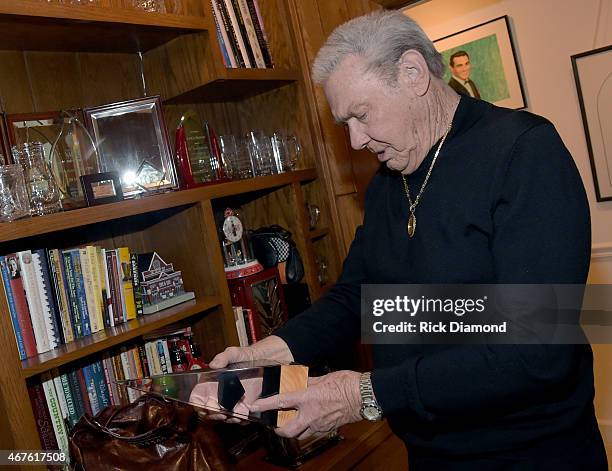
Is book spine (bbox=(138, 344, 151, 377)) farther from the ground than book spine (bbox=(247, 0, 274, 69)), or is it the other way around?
book spine (bbox=(247, 0, 274, 69))

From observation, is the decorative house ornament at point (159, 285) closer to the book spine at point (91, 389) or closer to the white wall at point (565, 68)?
the book spine at point (91, 389)

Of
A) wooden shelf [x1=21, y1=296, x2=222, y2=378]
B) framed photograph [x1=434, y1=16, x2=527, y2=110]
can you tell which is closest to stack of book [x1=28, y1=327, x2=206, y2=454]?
wooden shelf [x1=21, y1=296, x2=222, y2=378]

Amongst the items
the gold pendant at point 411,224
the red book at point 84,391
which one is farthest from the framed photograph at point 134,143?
the gold pendant at point 411,224

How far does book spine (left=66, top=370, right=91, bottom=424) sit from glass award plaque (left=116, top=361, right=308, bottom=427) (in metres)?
0.40

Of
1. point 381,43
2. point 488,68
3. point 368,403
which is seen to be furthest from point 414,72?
point 488,68

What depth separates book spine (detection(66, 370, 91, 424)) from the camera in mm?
1661

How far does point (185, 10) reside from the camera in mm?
2012

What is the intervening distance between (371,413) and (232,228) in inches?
43.7

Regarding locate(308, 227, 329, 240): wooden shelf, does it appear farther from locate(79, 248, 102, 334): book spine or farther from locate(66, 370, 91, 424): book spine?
locate(66, 370, 91, 424): book spine

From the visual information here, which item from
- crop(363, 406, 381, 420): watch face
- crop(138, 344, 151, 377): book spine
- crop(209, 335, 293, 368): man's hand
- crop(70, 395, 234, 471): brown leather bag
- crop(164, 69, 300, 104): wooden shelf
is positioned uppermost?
crop(164, 69, 300, 104): wooden shelf

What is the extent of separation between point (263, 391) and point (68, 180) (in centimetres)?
89

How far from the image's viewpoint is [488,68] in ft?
11.2

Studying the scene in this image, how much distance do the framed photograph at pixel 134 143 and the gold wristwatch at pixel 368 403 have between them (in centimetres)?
100

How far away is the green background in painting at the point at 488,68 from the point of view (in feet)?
11.1
